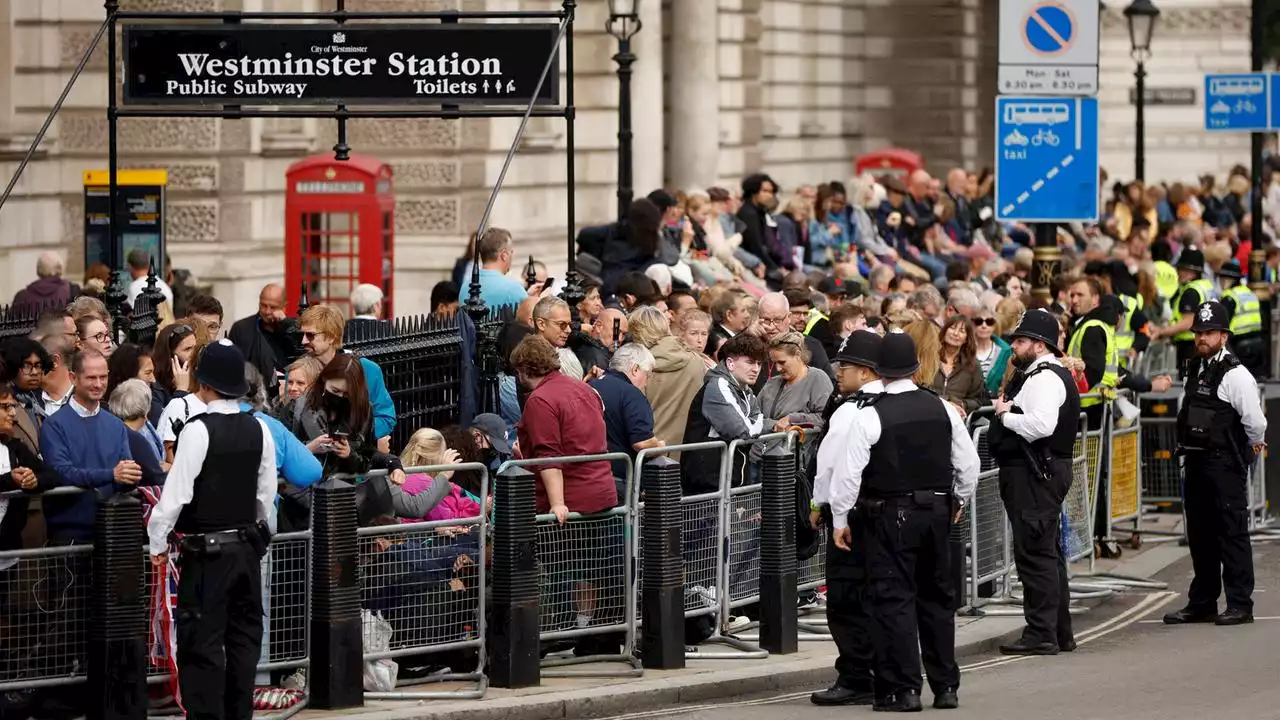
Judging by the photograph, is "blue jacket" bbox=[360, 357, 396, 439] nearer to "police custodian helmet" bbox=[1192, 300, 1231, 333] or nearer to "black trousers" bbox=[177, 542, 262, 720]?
"black trousers" bbox=[177, 542, 262, 720]

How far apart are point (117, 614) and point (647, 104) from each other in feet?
73.3

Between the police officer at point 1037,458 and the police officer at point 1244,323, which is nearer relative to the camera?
the police officer at point 1037,458

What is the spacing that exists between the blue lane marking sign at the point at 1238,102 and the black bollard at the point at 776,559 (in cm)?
1677

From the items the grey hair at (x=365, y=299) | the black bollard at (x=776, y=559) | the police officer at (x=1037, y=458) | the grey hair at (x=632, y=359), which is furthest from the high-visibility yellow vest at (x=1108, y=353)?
the grey hair at (x=632, y=359)

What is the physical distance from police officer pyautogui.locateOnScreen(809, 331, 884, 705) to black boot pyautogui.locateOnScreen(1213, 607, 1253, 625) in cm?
361

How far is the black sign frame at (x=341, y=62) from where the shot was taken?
51.7 feet

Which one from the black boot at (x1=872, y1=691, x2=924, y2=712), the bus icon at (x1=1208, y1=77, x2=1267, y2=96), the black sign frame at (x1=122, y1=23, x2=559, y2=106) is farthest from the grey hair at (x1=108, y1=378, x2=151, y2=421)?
the bus icon at (x1=1208, y1=77, x2=1267, y2=96)

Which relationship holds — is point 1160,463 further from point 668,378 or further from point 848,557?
point 848,557

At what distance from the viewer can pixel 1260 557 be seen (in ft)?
61.3

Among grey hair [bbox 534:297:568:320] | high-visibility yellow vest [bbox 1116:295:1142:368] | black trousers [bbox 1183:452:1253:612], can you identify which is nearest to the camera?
grey hair [bbox 534:297:568:320]

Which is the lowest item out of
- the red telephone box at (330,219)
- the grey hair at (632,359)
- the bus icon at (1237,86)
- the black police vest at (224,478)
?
the black police vest at (224,478)

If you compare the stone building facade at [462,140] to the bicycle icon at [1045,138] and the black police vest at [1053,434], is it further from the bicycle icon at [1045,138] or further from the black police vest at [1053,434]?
the black police vest at [1053,434]

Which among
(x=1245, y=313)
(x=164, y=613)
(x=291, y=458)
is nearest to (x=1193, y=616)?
(x=291, y=458)

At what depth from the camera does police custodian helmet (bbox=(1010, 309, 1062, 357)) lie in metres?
14.2
